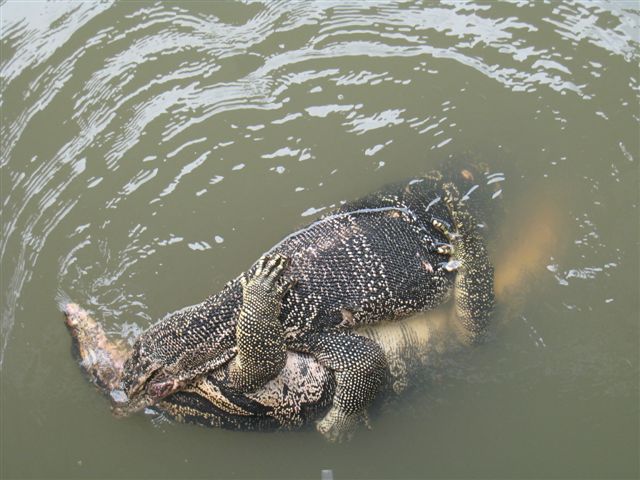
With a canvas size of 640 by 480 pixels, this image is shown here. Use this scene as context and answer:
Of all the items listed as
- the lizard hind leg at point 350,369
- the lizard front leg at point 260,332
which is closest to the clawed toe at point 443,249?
the lizard hind leg at point 350,369

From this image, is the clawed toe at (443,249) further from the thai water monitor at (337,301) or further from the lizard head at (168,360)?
the lizard head at (168,360)

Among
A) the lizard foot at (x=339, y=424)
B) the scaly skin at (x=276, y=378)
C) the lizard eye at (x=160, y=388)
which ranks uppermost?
the lizard eye at (x=160, y=388)

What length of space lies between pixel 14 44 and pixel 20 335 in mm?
3548

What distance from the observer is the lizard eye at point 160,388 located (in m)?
5.53

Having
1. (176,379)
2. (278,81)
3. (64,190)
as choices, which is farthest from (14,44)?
(176,379)

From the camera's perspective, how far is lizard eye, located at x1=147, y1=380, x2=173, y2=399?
5.53 m

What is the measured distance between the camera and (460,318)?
658 cm

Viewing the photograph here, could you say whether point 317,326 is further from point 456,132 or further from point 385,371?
point 456,132

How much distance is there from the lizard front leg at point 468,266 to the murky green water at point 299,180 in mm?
348

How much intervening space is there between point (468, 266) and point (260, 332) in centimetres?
216

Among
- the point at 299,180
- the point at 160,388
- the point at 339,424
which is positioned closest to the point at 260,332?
the point at 160,388

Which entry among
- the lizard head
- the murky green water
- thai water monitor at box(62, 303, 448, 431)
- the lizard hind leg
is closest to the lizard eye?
the lizard head

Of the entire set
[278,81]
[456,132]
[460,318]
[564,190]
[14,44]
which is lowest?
[460,318]

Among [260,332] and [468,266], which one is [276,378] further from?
[468,266]
